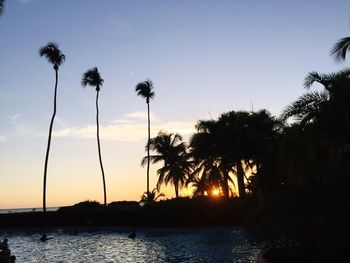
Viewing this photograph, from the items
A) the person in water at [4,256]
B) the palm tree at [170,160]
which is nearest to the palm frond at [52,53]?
the palm tree at [170,160]

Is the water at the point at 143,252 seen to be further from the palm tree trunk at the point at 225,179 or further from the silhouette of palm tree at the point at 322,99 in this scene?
the palm tree trunk at the point at 225,179

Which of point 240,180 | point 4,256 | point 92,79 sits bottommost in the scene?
point 4,256

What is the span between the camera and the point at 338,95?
16141 mm

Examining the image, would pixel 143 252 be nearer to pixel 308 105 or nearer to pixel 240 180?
pixel 308 105

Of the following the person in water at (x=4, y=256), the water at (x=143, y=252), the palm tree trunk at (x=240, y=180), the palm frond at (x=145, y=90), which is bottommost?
the water at (x=143, y=252)

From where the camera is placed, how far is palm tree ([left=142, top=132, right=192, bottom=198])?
5578 centimetres

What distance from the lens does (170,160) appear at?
184 feet

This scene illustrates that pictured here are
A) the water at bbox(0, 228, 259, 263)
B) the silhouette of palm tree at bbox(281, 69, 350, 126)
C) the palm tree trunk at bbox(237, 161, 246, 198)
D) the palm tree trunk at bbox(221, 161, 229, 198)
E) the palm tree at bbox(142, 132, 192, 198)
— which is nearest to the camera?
the silhouette of palm tree at bbox(281, 69, 350, 126)

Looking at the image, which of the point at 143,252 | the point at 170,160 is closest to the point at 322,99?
the point at 143,252

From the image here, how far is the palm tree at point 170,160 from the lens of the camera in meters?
55.8

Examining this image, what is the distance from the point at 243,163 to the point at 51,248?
2227 cm

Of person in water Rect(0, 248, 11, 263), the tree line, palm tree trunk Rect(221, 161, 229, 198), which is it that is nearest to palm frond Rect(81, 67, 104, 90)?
the tree line

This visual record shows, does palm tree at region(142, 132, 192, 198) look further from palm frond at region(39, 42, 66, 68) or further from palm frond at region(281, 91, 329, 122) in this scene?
palm frond at region(281, 91, 329, 122)

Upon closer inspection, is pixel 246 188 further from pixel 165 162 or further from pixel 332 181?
pixel 332 181
